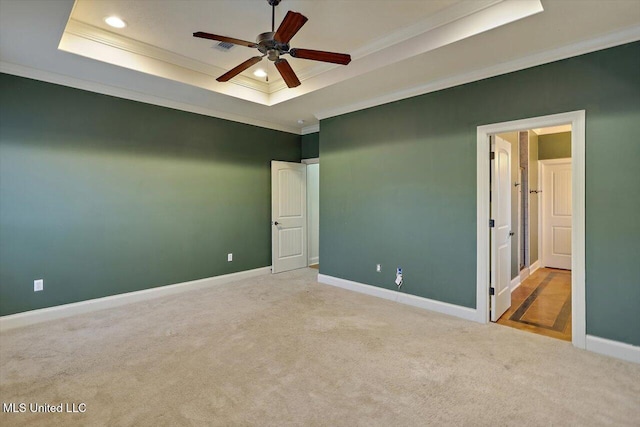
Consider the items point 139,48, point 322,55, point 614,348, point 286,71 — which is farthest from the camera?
point 139,48

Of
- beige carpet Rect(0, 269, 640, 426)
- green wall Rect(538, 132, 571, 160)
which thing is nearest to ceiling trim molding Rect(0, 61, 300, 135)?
beige carpet Rect(0, 269, 640, 426)

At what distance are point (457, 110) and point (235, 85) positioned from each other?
2.85 meters

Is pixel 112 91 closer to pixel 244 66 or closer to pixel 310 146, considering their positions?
pixel 244 66

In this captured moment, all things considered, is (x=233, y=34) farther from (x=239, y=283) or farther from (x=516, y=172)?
(x=516, y=172)

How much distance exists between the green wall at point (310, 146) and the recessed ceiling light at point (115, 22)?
357 centimetres

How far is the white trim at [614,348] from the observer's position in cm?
256

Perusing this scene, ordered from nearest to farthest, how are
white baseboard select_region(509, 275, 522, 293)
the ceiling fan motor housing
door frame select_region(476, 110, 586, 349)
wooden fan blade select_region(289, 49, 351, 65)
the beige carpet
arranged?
the beige carpet < the ceiling fan motor housing < wooden fan blade select_region(289, 49, 351, 65) < door frame select_region(476, 110, 586, 349) < white baseboard select_region(509, 275, 522, 293)

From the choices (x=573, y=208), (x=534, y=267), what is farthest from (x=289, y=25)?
(x=534, y=267)

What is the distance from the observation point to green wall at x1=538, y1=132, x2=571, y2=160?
19.7 ft

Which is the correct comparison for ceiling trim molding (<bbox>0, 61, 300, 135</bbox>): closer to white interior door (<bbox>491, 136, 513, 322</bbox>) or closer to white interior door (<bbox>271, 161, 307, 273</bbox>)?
white interior door (<bbox>271, 161, 307, 273</bbox>)

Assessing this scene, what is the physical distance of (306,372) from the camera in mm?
2432

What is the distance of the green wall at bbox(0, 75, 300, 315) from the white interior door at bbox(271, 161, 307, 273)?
39 cm

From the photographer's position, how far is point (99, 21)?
2889 mm

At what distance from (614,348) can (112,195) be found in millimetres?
5456
